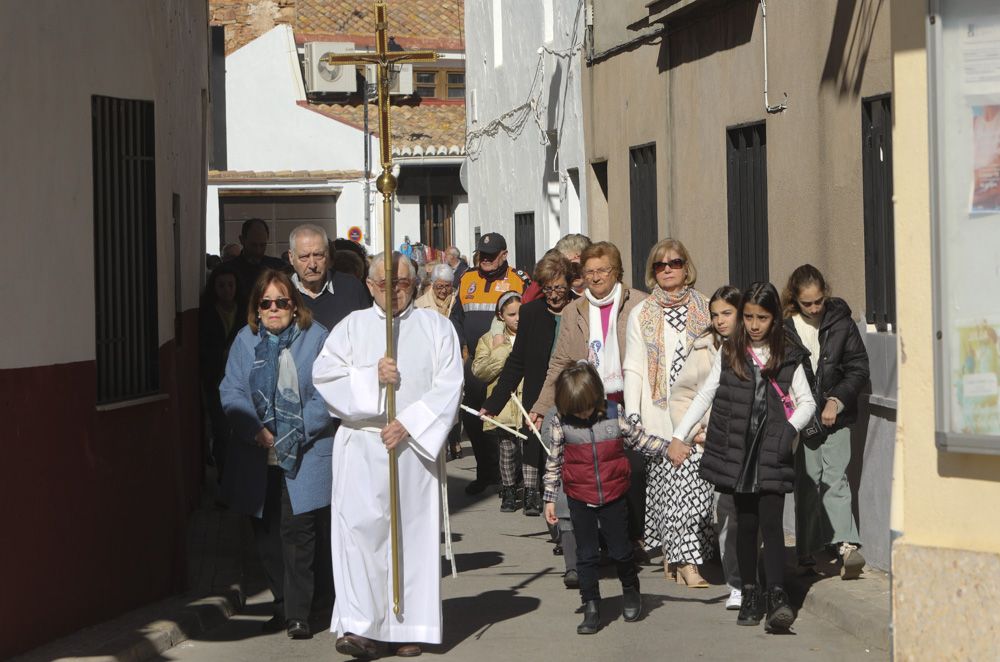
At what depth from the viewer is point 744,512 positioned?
8.58 m

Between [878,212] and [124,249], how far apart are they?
175 inches

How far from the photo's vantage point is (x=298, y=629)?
862 cm

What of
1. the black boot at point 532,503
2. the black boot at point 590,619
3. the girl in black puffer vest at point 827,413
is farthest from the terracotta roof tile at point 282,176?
the black boot at point 590,619

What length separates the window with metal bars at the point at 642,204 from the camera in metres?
16.0

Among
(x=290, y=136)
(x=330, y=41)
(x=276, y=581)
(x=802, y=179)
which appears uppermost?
(x=330, y=41)

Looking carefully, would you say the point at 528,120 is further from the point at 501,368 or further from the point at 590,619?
the point at 590,619

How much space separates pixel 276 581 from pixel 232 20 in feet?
148

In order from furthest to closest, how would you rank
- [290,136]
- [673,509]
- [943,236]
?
[290,136], [673,509], [943,236]

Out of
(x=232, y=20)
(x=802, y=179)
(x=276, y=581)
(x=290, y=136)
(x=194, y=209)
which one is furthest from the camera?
(x=232, y=20)

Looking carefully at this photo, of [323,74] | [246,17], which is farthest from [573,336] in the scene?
[246,17]

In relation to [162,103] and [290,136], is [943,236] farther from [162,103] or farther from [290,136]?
[290,136]

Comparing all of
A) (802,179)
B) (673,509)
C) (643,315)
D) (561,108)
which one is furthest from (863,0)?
(561,108)

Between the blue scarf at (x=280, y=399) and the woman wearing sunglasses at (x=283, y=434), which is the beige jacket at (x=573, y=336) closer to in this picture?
the woman wearing sunglasses at (x=283, y=434)

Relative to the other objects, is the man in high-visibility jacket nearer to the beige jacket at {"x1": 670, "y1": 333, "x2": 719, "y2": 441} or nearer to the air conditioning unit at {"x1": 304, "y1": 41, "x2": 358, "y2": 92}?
the beige jacket at {"x1": 670, "y1": 333, "x2": 719, "y2": 441}
